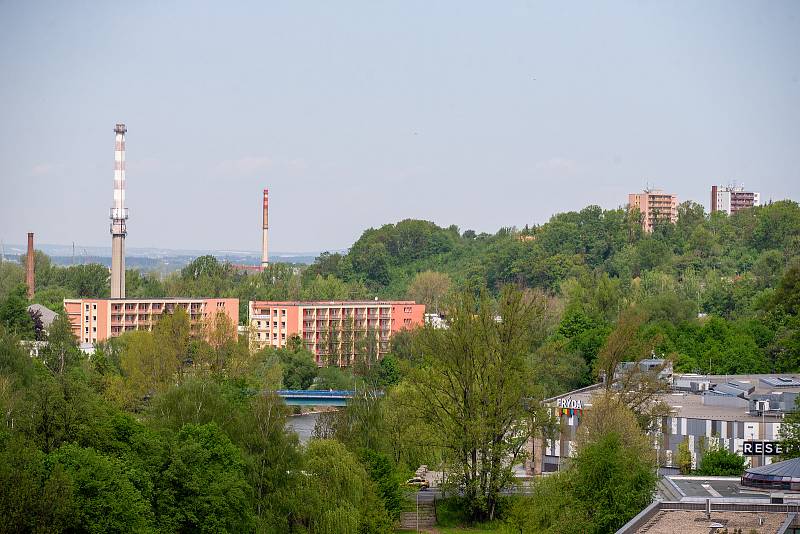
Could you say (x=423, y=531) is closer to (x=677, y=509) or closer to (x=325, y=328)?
(x=677, y=509)

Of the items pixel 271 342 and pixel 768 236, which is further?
pixel 768 236

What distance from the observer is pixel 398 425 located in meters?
44.0

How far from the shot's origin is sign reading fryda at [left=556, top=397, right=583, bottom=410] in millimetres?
48656

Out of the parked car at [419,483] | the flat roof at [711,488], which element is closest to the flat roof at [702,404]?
the parked car at [419,483]

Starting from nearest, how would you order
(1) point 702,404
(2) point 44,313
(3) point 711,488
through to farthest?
(3) point 711,488 < (1) point 702,404 < (2) point 44,313

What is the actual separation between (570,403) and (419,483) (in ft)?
24.1

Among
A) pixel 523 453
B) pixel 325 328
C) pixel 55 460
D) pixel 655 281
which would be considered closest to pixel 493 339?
pixel 523 453

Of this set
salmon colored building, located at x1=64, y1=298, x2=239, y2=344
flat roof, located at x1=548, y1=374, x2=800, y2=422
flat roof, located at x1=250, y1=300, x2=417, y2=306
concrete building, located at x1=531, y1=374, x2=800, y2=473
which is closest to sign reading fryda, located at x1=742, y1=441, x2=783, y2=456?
concrete building, located at x1=531, y1=374, x2=800, y2=473

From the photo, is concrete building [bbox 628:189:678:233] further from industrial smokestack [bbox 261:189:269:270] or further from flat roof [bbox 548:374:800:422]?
flat roof [bbox 548:374:800:422]

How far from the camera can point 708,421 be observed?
4559 centimetres

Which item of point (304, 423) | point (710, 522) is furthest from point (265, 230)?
point (710, 522)

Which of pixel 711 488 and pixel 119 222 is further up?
pixel 119 222

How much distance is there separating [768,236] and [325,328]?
4331 centimetres

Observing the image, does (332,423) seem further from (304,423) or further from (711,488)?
(304,423)
